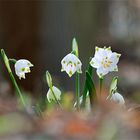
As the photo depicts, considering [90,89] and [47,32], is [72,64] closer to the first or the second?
[90,89]

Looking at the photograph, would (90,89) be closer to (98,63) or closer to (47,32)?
(98,63)

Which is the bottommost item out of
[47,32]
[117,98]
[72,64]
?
[47,32]

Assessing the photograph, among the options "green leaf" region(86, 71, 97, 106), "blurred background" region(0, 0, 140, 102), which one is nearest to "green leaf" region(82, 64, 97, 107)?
"green leaf" region(86, 71, 97, 106)

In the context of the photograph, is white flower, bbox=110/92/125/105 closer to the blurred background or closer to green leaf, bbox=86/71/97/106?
green leaf, bbox=86/71/97/106

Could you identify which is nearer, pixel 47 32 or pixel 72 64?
pixel 72 64

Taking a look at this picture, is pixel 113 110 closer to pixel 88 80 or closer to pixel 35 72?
pixel 88 80

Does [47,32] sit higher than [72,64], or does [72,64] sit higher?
[72,64]

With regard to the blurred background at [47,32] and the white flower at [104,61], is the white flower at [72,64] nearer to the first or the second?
the white flower at [104,61]

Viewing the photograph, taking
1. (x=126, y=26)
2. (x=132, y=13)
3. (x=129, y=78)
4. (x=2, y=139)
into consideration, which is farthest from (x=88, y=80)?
(x=126, y=26)

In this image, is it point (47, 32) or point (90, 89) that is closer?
point (90, 89)

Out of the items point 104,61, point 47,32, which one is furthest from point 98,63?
point 47,32
